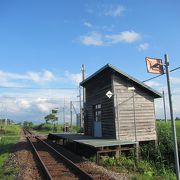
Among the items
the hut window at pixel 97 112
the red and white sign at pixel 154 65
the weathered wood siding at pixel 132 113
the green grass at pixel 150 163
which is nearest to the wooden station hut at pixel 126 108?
the weathered wood siding at pixel 132 113

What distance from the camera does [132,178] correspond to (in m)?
10.3

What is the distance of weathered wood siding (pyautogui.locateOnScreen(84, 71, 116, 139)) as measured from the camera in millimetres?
17998

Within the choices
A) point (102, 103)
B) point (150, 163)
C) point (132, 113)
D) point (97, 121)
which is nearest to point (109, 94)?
point (132, 113)

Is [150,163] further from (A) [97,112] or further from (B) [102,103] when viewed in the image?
(A) [97,112]

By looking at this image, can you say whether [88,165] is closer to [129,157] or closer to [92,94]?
[129,157]

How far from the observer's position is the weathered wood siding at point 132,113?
57.1ft

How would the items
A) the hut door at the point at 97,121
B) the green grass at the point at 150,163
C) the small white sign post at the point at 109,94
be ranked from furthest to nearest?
the hut door at the point at 97,121, the small white sign post at the point at 109,94, the green grass at the point at 150,163

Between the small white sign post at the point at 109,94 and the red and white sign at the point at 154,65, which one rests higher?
the small white sign post at the point at 109,94

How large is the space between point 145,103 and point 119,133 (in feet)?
8.70

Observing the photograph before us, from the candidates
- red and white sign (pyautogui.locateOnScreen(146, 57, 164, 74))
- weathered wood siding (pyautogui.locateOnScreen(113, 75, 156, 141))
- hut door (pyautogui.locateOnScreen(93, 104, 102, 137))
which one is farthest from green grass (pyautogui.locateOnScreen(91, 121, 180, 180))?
red and white sign (pyautogui.locateOnScreen(146, 57, 164, 74))

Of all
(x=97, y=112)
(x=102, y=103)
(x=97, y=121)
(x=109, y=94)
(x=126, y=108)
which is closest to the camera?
(x=109, y=94)

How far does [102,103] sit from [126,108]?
7.26ft

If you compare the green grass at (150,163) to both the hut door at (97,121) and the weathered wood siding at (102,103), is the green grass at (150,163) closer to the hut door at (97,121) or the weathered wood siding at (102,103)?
the weathered wood siding at (102,103)

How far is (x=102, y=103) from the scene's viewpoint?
765 inches
